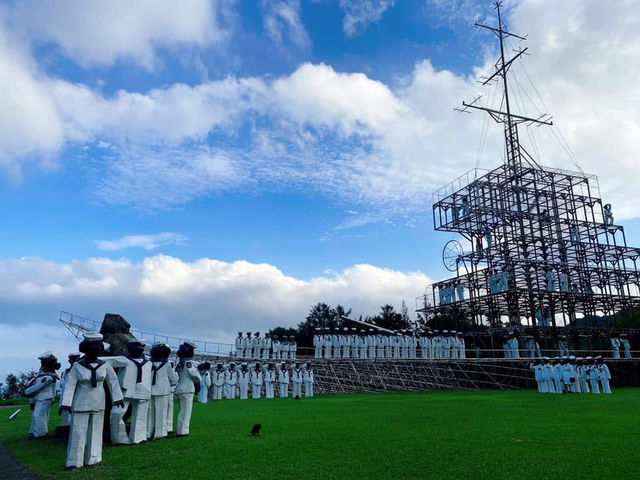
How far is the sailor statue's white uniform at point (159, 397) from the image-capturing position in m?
10.4

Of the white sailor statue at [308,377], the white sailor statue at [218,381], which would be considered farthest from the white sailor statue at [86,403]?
the white sailor statue at [308,377]

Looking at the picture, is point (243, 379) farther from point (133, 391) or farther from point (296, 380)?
point (133, 391)

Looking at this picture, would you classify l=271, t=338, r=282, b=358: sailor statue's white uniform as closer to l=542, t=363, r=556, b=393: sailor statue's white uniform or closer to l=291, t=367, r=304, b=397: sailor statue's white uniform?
l=291, t=367, r=304, b=397: sailor statue's white uniform

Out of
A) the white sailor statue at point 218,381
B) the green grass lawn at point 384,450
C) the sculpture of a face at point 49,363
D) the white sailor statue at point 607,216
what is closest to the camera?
the green grass lawn at point 384,450

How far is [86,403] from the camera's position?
8164 millimetres

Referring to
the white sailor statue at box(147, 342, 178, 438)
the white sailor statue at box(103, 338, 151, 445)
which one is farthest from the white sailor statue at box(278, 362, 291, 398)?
the white sailor statue at box(103, 338, 151, 445)

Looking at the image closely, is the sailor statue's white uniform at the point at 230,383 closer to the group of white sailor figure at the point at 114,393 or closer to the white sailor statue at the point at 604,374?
the group of white sailor figure at the point at 114,393

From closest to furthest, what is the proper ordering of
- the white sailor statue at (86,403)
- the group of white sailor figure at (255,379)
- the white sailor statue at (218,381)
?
the white sailor statue at (86,403) < the white sailor statue at (218,381) < the group of white sailor figure at (255,379)

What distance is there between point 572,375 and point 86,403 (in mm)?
24257

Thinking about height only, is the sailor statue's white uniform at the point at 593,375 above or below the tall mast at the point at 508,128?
below

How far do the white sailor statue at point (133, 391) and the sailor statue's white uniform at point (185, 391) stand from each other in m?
0.89

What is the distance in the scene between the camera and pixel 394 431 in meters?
10.3

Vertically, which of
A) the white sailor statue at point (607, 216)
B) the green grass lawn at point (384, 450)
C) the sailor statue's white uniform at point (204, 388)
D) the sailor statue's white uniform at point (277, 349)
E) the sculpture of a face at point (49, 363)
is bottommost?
the green grass lawn at point (384, 450)

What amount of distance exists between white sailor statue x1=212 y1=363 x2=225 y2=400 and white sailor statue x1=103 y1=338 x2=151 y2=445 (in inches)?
579
